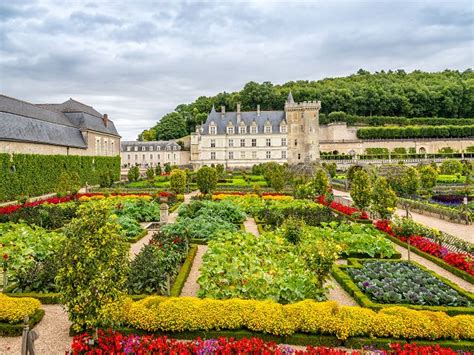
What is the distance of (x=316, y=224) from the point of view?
1552cm

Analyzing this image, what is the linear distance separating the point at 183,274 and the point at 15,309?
154 inches

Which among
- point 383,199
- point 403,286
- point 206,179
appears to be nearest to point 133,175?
point 206,179

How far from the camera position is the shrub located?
21.9 feet

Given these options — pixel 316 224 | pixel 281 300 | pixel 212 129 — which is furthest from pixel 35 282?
pixel 212 129

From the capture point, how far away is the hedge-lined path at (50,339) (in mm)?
6133

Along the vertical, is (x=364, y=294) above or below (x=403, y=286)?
below

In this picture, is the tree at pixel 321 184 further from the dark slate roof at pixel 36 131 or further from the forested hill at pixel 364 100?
the forested hill at pixel 364 100

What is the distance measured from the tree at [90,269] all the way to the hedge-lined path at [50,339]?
2.90ft

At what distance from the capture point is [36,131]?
99.9 ft

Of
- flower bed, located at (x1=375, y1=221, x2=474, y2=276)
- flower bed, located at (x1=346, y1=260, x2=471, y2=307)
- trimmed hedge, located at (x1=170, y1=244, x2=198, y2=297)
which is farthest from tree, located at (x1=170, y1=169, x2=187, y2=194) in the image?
flower bed, located at (x1=346, y1=260, x2=471, y2=307)

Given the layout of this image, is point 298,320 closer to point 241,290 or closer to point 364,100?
point 241,290

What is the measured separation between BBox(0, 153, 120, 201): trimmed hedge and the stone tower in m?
33.6

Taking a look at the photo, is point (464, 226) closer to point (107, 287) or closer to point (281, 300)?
point (281, 300)

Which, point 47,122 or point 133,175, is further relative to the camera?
point 133,175
